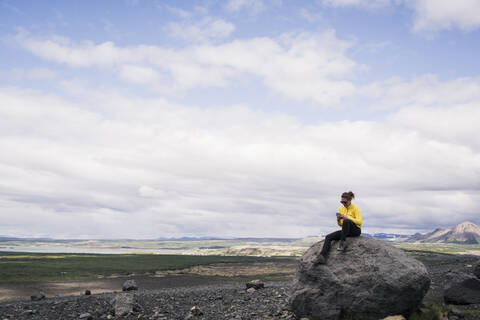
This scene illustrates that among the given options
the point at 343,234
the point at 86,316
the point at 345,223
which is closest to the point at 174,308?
the point at 86,316

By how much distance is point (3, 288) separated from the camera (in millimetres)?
55281

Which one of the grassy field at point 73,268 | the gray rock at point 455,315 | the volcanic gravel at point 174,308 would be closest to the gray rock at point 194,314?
the volcanic gravel at point 174,308

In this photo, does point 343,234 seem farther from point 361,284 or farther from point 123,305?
point 123,305

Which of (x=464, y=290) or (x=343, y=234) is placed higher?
(x=343, y=234)

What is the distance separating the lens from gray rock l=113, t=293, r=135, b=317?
27806mm

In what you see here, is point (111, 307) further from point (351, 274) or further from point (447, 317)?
point (447, 317)

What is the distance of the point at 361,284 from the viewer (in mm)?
19094

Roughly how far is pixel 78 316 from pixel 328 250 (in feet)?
67.7

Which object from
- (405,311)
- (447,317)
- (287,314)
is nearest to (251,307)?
(287,314)

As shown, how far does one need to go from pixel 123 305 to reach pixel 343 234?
19.0m

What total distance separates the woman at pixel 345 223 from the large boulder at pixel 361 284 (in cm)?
52

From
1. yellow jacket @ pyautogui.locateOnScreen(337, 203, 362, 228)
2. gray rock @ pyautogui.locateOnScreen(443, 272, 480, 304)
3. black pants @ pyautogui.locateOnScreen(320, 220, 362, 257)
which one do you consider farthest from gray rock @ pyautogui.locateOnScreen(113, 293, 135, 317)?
gray rock @ pyautogui.locateOnScreen(443, 272, 480, 304)

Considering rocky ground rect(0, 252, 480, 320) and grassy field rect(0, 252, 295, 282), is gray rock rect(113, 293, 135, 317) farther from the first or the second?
grassy field rect(0, 252, 295, 282)

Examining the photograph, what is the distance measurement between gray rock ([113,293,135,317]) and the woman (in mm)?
16621
